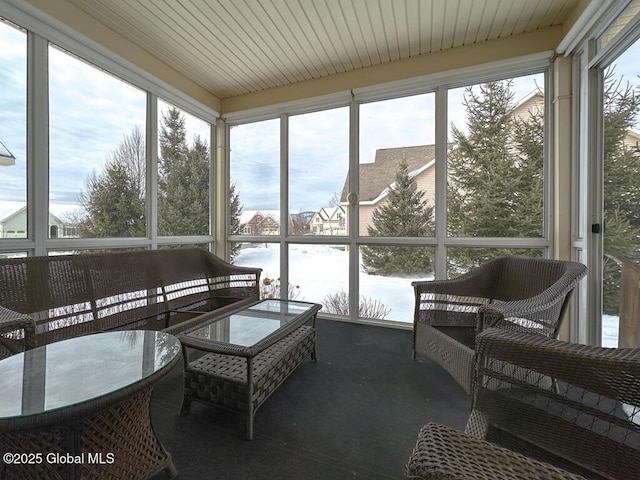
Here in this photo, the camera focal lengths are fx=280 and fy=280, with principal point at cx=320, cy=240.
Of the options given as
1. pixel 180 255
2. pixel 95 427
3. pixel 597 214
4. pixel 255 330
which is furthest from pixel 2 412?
pixel 597 214

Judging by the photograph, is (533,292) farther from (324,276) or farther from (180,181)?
(180,181)

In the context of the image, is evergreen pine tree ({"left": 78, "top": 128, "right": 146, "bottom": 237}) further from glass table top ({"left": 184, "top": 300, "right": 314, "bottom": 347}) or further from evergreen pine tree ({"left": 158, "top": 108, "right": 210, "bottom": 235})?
glass table top ({"left": 184, "top": 300, "right": 314, "bottom": 347})

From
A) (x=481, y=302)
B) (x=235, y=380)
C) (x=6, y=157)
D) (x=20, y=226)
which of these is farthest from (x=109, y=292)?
(x=481, y=302)

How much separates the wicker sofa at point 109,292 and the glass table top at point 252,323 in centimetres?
32

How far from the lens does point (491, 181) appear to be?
9.25 feet

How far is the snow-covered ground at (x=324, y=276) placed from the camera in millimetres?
3223

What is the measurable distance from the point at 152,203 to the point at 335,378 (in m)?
2.65

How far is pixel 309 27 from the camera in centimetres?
263

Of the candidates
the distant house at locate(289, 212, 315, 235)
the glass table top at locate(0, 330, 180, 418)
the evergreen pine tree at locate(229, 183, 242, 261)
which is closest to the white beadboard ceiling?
the evergreen pine tree at locate(229, 183, 242, 261)

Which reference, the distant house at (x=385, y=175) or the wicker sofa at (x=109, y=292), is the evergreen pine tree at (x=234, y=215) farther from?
the distant house at (x=385, y=175)

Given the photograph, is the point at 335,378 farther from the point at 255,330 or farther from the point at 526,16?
the point at 526,16

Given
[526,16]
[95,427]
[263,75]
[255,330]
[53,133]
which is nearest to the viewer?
[95,427]

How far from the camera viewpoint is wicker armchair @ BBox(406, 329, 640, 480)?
69cm

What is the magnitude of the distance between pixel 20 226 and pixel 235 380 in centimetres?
208
